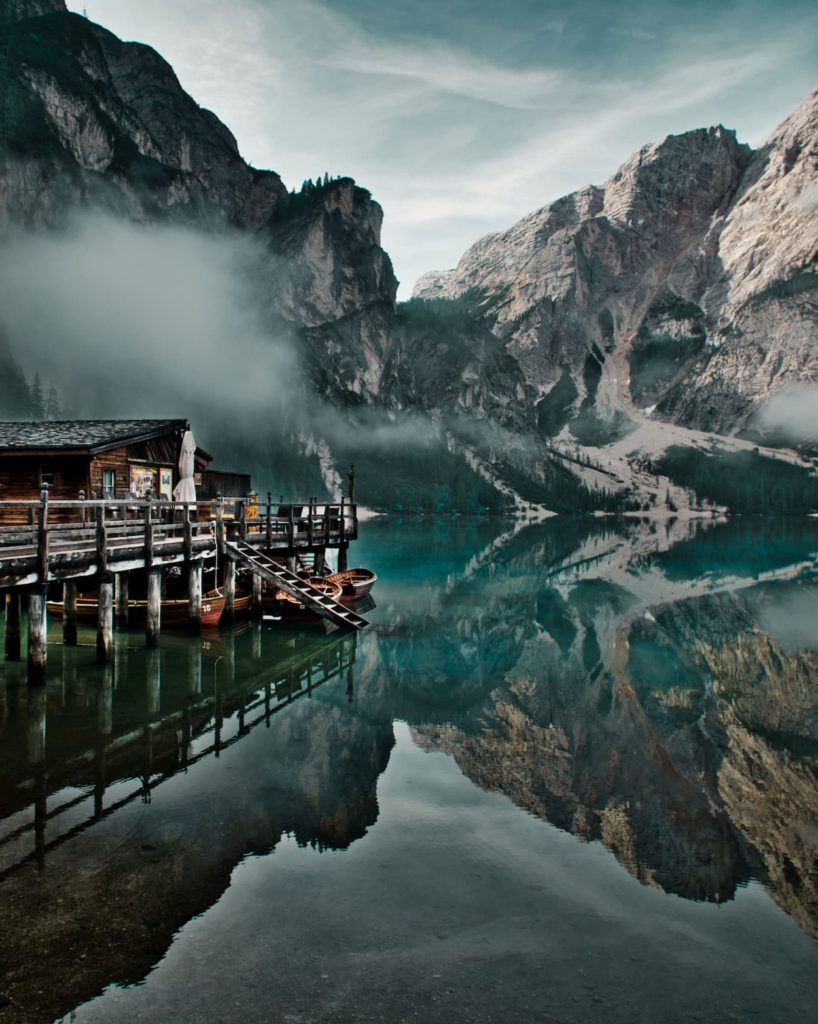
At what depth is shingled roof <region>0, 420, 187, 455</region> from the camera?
3222cm

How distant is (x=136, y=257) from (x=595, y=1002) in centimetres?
21872

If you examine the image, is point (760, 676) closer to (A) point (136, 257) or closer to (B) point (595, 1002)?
(B) point (595, 1002)

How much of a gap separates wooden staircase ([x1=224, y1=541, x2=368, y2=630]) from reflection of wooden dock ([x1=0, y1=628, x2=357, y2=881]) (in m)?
4.30

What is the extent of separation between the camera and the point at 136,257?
198 metres

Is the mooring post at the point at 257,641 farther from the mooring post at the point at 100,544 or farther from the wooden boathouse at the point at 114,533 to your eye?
the mooring post at the point at 100,544

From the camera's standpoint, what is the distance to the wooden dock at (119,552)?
20.4 metres

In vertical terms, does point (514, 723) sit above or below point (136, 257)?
below

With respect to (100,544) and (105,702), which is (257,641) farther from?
(105,702)

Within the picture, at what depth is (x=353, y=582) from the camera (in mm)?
40625

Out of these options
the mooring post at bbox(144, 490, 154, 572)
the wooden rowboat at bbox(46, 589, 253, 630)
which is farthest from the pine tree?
the mooring post at bbox(144, 490, 154, 572)

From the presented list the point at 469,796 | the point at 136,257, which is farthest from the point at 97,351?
the point at 469,796

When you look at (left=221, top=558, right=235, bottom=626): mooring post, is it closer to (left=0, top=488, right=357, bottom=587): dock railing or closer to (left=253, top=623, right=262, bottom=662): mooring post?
(left=0, top=488, right=357, bottom=587): dock railing

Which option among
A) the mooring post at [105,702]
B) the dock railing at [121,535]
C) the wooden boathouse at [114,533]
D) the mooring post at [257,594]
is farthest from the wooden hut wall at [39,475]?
the mooring post at [105,702]

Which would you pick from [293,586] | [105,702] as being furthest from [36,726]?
[293,586]
